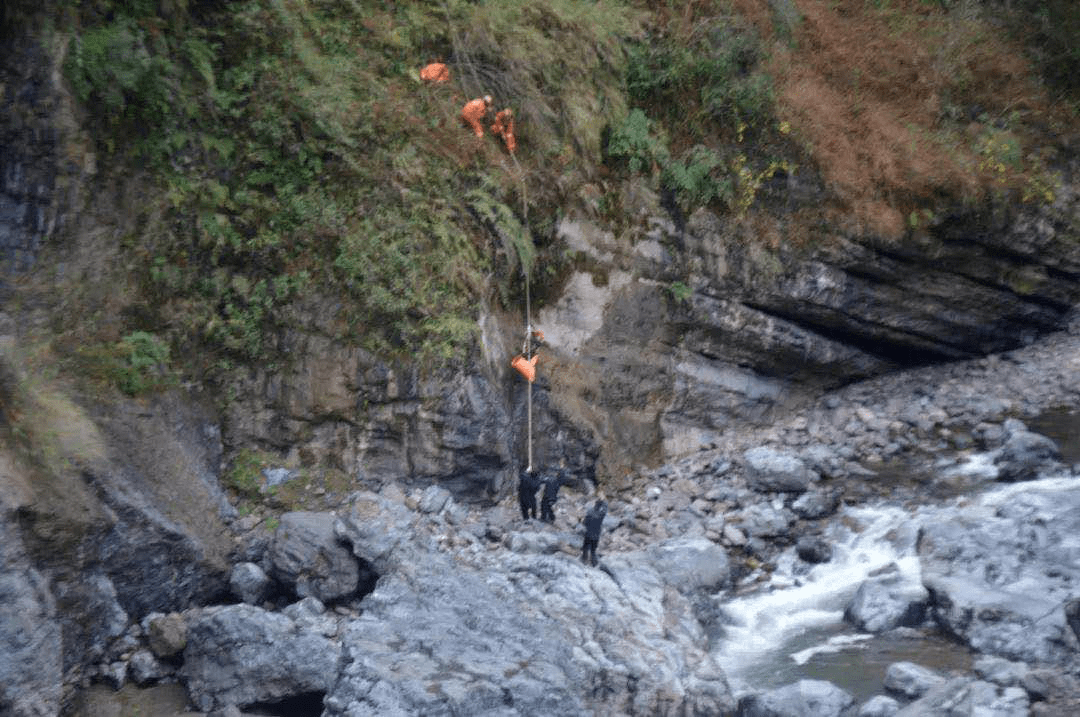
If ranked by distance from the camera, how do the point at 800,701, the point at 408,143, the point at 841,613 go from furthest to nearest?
the point at 408,143
the point at 841,613
the point at 800,701

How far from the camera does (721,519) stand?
13.0 meters

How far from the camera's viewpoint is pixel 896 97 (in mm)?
17172

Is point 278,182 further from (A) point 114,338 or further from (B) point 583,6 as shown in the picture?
(B) point 583,6

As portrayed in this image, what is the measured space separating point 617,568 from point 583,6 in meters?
9.69

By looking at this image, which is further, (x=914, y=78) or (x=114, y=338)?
(x=914, y=78)

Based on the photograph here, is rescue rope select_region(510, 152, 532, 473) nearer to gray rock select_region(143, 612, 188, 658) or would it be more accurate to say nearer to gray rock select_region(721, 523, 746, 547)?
gray rock select_region(721, 523, 746, 547)

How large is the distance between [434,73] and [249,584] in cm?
801

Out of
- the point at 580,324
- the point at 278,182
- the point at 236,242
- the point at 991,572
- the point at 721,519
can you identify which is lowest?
the point at 721,519

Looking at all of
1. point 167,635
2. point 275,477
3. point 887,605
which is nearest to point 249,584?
point 167,635

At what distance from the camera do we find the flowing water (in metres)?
9.91

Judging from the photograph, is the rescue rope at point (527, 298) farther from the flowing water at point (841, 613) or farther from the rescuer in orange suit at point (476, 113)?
the flowing water at point (841, 613)

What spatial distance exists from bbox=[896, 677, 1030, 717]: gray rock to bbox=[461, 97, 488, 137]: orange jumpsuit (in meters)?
9.64

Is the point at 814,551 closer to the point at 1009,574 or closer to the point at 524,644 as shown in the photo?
the point at 1009,574

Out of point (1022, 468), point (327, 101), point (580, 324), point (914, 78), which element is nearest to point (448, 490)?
point (580, 324)
